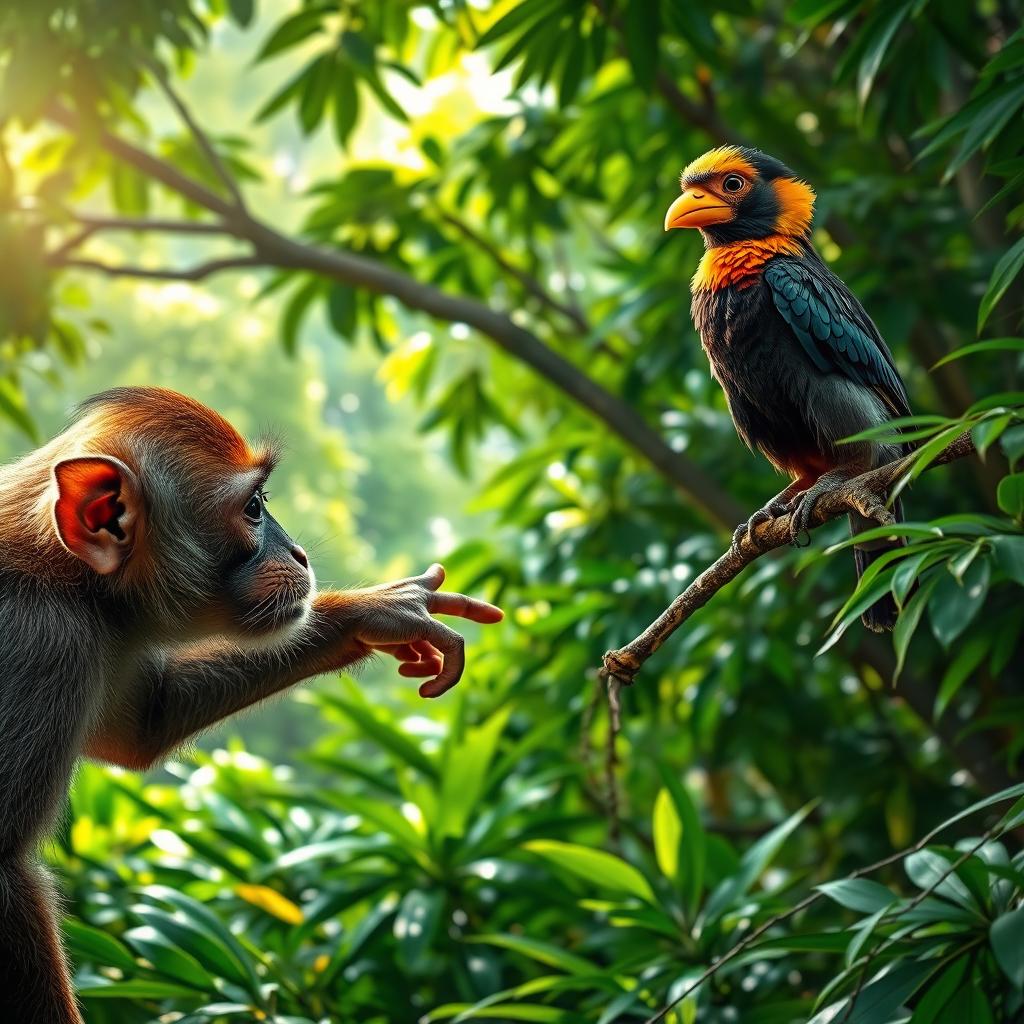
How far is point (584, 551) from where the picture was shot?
10.3 feet

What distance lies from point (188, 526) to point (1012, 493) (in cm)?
99

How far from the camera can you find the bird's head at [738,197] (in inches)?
40.6

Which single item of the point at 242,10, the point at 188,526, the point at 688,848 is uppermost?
the point at 242,10

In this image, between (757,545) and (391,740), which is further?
(391,740)

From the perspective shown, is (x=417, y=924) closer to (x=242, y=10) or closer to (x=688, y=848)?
(x=688, y=848)

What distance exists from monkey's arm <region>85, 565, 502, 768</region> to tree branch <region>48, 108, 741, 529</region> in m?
1.05

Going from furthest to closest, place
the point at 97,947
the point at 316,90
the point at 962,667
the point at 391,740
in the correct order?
the point at 391,740 → the point at 316,90 → the point at 97,947 → the point at 962,667

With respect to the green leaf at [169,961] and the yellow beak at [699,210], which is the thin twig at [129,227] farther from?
the yellow beak at [699,210]

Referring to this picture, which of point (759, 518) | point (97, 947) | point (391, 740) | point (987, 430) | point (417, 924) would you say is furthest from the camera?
point (391, 740)

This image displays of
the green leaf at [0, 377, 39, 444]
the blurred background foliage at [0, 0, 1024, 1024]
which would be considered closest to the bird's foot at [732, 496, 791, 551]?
the blurred background foliage at [0, 0, 1024, 1024]

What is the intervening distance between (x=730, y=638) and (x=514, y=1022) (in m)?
0.96

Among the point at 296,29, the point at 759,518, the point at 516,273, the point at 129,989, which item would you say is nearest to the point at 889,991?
the point at 759,518

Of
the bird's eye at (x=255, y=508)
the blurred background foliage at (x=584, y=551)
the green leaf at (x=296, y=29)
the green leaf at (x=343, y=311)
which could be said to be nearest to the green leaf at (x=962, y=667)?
the blurred background foliage at (x=584, y=551)

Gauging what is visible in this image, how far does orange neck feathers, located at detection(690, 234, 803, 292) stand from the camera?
1.07 m
